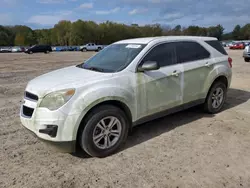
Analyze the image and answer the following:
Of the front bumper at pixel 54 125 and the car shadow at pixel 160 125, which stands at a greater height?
the front bumper at pixel 54 125

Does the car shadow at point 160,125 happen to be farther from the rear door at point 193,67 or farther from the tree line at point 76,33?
the tree line at point 76,33

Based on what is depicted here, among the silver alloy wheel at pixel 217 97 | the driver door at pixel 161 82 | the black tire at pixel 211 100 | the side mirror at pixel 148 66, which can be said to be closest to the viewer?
the side mirror at pixel 148 66

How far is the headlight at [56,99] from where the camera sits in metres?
3.06

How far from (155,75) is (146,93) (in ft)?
1.15

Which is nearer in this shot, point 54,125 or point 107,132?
point 54,125

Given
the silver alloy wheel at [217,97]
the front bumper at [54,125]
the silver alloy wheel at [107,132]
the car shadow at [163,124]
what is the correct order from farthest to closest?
the silver alloy wheel at [217,97]
the car shadow at [163,124]
the silver alloy wheel at [107,132]
the front bumper at [54,125]

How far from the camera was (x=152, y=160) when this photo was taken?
3.30 metres

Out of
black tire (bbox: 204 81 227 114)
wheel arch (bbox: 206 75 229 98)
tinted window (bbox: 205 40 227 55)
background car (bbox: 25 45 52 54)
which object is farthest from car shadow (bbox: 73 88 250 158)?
background car (bbox: 25 45 52 54)

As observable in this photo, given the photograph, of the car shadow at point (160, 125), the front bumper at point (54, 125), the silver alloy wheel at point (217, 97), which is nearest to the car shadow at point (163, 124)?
the car shadow at point (160, 125)

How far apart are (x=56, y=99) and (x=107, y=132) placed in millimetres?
888

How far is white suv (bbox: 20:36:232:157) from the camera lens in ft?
10.1

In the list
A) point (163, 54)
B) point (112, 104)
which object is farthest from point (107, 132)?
point (163, 54)

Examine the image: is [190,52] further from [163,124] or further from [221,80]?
[163,124]

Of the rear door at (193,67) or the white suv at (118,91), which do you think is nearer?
the white suv at (118,91)
